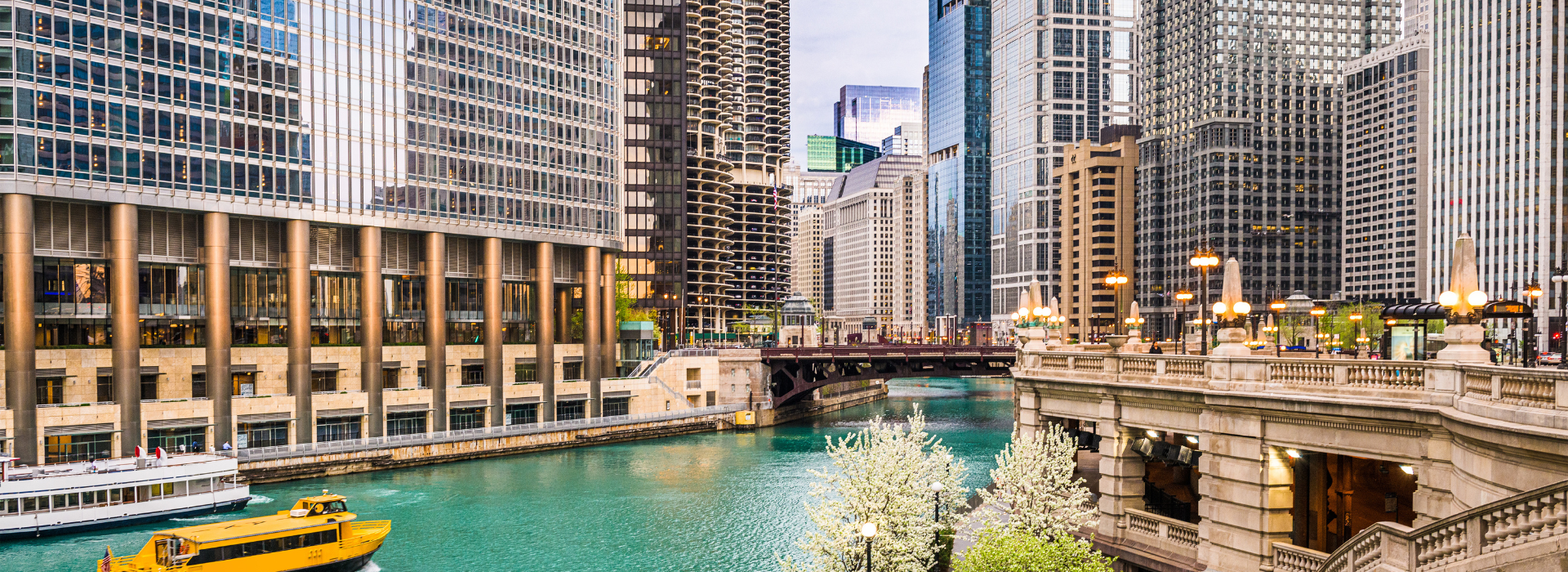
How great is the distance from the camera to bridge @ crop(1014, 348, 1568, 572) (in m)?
19.4

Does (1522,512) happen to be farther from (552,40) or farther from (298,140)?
(552,40)

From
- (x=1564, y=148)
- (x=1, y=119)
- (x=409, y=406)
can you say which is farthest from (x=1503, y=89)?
(x=1, y=119)

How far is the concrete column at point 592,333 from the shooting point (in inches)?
4341

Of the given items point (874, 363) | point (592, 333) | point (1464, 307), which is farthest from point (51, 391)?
point (1464, 307)

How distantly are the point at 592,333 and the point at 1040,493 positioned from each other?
3267 inches

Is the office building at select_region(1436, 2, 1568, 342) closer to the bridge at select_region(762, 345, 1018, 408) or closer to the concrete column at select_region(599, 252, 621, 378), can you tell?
the bridge at select_region(762, 345, 1018, 408)

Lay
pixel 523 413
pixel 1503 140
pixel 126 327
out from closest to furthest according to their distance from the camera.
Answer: pixel 126 327, pixel 523 413, pixel 1503 140

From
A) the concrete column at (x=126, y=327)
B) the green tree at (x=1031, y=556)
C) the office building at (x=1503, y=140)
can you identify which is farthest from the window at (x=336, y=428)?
the office building at (x=1503, y=140)

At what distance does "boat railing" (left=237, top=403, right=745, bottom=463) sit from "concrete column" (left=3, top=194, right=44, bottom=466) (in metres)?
12.7

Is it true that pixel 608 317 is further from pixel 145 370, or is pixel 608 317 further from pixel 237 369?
pixel 145 370

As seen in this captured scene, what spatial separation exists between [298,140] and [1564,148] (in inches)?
7358

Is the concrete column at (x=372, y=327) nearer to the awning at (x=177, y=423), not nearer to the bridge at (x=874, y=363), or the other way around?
the awning at (x=177, y=423)

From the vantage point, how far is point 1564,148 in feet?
584

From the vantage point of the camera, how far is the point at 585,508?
2660 inches
